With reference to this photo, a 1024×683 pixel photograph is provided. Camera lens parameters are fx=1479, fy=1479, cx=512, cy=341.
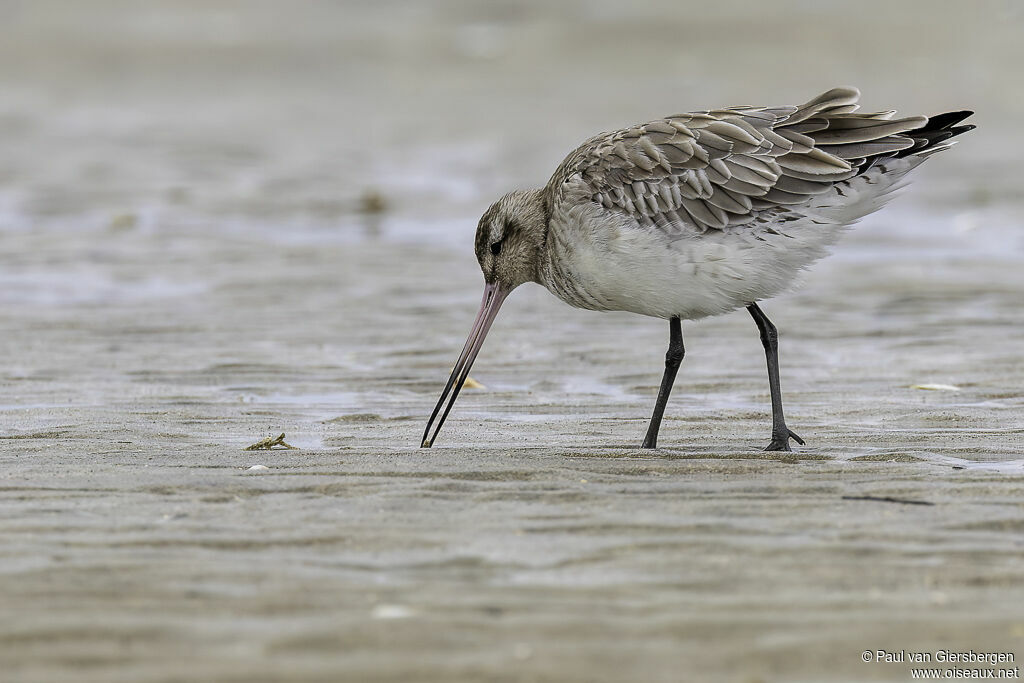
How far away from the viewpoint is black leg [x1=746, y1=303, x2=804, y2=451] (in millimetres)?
6871

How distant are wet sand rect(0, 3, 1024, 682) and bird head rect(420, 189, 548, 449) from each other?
525 mm

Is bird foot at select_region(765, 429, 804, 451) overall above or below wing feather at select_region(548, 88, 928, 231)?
below

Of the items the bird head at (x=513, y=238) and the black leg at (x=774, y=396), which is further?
the bird head at (x=513, y=238)

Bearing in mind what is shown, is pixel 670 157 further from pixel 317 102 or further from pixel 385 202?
pixel 317 102

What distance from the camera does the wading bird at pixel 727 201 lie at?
695cm

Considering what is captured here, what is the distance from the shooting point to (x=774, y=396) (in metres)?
7.14

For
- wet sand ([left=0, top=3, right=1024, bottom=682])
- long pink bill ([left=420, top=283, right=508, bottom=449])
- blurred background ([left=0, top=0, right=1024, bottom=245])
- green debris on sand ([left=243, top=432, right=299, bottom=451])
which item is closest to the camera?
wet sand ([left=0, top=3, right=1024, bottom=682])

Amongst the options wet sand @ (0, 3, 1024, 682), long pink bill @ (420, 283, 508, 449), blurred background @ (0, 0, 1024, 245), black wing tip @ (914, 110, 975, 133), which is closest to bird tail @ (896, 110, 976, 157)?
black wing tip @ (914, 110, 975, 133)

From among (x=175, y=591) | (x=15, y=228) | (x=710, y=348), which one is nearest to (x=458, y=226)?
(x=15, y=228)

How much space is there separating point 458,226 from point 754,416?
7.63 m

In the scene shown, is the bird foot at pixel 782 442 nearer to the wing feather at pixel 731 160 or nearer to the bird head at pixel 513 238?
the wing feather at pixel 731 160

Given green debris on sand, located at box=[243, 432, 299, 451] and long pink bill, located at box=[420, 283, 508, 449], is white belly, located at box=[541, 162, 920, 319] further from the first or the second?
green debris on sand, located at box=[243, 432, 299, 451]

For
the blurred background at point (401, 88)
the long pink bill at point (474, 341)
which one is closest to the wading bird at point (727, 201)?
the long pink bill at point (474, 341)

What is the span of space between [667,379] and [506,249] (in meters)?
1.22
